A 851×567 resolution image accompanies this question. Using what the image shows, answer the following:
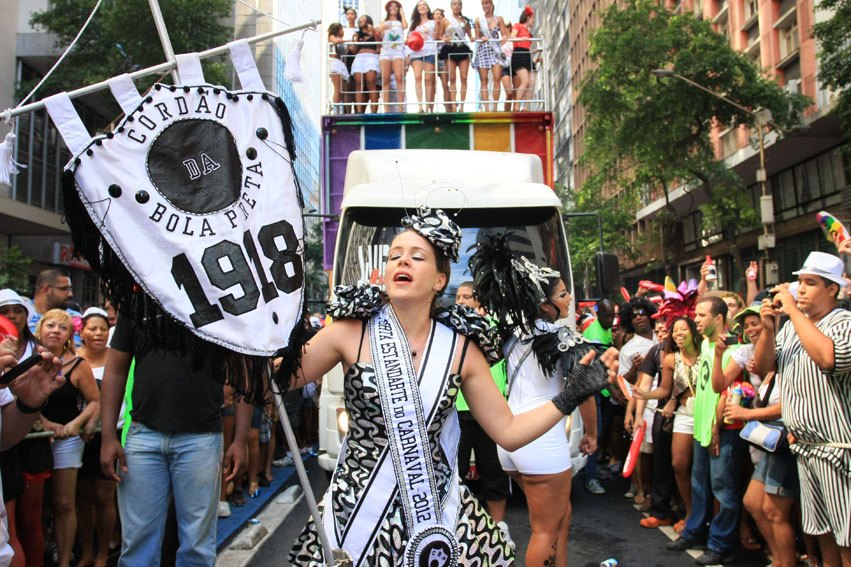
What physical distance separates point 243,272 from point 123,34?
2031 centimetres

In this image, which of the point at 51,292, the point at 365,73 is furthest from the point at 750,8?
the point at 51,292

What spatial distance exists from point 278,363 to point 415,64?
8.39 m

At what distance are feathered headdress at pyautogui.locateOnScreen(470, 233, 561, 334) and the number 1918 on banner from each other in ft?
5.63

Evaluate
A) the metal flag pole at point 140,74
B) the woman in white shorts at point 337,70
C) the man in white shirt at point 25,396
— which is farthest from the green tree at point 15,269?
the metal flag pole at point 140,74

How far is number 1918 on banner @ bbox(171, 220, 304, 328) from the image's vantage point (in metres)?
2.48

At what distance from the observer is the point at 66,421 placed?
4.97 meters

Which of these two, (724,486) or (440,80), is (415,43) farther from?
(724,486)

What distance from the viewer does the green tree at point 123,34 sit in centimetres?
2003

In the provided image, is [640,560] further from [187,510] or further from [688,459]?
[187,510]

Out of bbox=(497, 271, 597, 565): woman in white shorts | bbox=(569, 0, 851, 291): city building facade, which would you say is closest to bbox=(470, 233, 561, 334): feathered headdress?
bbox=(497, 271, 597, 565): woman in white shorts

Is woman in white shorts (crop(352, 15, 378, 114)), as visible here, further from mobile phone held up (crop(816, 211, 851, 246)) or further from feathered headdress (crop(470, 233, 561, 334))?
mobile phone held up (crop(816, 211, 851, 246))

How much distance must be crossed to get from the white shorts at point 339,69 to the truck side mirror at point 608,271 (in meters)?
4.22

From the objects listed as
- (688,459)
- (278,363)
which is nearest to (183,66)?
(278,363)

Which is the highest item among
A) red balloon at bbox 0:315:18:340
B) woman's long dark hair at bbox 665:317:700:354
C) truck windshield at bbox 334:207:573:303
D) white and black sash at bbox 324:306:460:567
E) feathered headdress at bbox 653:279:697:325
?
truck windshield at bbox 334:207:573:303
